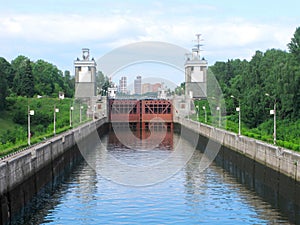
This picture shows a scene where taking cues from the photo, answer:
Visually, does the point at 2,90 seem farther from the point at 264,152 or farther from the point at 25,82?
the point at 264,152

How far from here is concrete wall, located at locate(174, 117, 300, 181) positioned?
25.7 meters

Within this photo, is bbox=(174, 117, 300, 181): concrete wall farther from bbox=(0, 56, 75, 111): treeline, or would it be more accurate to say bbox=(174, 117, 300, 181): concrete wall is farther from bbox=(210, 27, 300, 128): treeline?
bbox=(0, 56, 75, 111): treeline

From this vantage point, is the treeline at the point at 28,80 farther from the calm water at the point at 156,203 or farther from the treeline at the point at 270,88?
the calm water at the point at 156,203

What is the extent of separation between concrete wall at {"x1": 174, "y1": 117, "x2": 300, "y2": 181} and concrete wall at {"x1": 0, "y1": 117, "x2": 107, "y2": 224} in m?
11.9

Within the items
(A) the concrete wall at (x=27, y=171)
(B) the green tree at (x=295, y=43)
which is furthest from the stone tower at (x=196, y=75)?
(A) the concrete wall at (x=27, y=171)

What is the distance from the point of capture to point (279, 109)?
2105 inches

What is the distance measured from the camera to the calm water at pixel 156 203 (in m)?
20.7

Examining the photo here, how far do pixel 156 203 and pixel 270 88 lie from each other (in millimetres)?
35238

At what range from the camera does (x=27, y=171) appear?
82.1 feet

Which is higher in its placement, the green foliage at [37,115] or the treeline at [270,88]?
the treeline at [270,88]

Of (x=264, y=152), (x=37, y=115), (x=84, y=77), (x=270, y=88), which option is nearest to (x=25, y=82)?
(x=84, y=77)

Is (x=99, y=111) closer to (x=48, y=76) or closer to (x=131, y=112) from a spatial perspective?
(x=131, y=112)

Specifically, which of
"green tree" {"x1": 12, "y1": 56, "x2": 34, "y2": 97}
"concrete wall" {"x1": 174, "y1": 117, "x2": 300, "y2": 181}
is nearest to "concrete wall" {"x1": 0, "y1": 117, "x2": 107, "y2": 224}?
"concrete wall" {"x1": 174, "y1": 117, "x2": 300, "y2": 181}

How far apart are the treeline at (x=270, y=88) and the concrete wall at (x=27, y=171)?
17067mm
